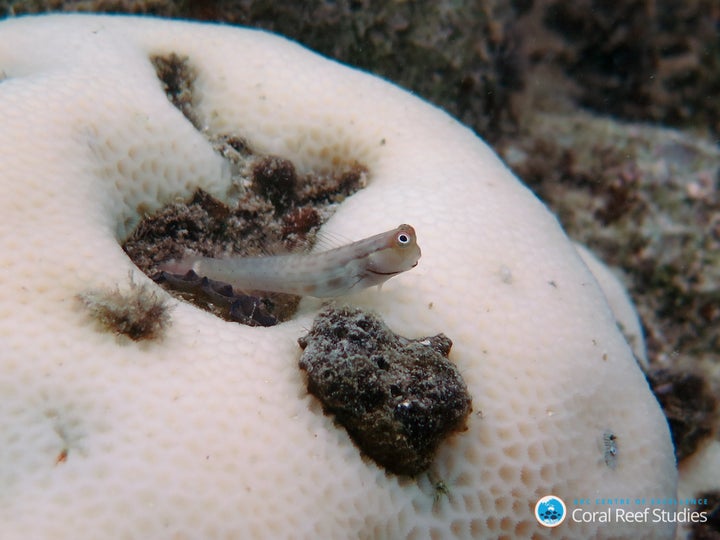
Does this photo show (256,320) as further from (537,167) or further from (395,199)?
(537,167)

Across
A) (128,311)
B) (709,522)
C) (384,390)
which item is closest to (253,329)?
(128,311)

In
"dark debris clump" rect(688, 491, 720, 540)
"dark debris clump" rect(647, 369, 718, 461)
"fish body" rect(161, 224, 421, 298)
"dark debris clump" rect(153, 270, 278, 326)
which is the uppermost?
"fish body" rect(161, 224, 421, 298)

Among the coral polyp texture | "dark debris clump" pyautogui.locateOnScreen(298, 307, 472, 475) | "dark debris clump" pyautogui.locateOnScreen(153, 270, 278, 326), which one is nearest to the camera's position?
the coral polyp texture

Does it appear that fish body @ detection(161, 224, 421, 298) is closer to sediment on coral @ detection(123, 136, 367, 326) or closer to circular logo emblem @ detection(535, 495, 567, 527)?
sediment on coral @ detection(123, 136, 367, 326)

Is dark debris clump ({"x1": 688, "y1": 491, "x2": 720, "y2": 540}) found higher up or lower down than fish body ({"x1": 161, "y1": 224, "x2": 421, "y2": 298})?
lower down

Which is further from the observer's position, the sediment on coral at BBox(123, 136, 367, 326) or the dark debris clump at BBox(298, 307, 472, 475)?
the sediment on coral at BBox(123, 136, 367, 326)

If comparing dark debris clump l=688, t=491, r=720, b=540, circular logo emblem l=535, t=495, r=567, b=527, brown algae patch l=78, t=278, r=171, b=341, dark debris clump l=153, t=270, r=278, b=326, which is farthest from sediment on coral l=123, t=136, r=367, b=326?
dark debris clump l=688, t=491, r=720, b=540
